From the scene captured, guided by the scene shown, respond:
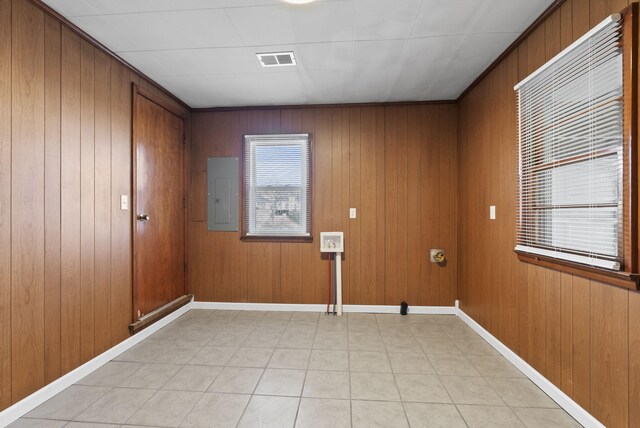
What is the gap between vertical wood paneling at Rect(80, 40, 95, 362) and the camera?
2152mm

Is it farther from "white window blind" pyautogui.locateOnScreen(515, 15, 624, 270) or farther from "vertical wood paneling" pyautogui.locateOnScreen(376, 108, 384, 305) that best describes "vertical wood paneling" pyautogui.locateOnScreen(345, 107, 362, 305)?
"white window blind" pyautogui.locateOnScreen(515, 15, 624, 270)

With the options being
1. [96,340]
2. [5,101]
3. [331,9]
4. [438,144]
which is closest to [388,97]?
[438,144]

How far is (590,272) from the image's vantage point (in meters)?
1.56

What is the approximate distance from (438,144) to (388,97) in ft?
2.77

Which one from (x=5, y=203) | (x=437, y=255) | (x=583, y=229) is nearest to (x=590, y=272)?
(x=583, y=229)

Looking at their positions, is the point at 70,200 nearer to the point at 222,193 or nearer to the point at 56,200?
the point at 56,200

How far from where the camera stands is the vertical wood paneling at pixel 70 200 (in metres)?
2.00

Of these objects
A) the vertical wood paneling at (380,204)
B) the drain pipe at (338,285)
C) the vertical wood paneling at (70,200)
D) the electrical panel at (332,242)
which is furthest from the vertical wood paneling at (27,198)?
the vertical wood paneling at (380,204)

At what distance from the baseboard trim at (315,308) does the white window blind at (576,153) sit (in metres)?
1.57

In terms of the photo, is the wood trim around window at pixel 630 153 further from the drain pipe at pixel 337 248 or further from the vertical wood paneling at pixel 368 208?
the drain pipe at pixel 337 248

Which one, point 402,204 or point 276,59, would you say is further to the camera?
point 402,204

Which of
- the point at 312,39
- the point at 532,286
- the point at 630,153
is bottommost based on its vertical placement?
the point at 532,286

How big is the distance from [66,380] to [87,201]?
4.27 feet

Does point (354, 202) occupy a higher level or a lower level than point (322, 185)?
lower
